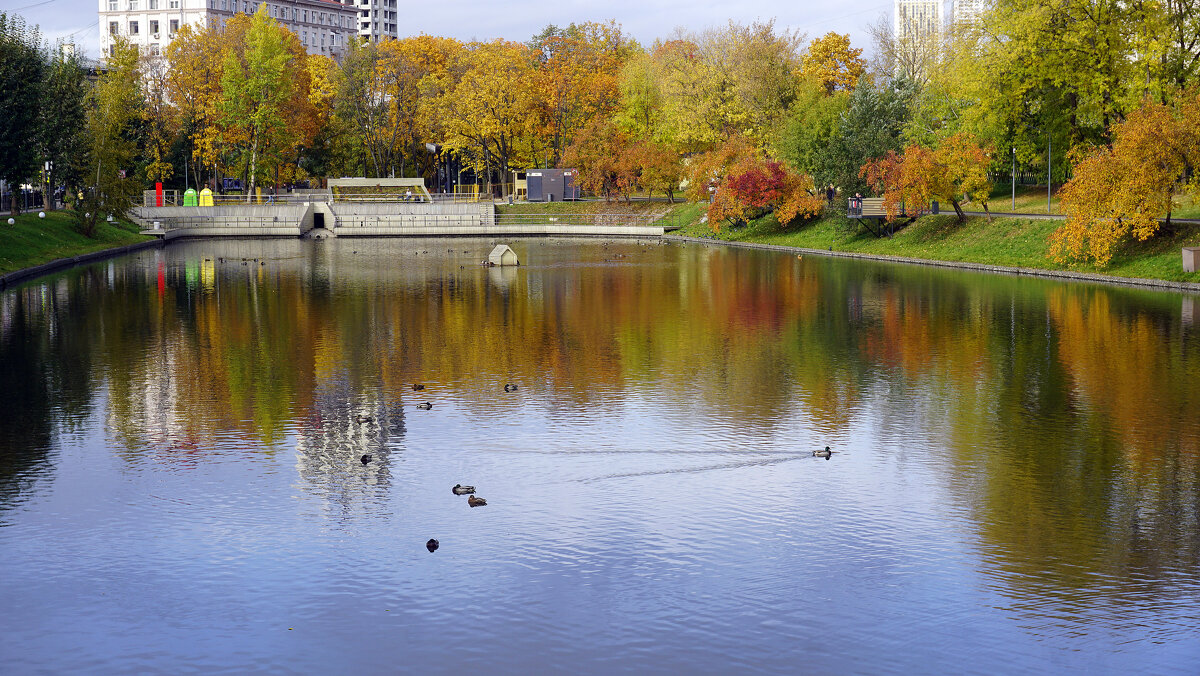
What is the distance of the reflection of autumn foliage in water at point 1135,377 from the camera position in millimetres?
18219

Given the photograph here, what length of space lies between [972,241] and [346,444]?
43.7 metres

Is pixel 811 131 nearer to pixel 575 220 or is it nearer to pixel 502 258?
pixel 575 220

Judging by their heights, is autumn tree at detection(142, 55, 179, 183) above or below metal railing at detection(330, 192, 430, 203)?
above

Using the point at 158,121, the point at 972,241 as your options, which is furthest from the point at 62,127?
the point at 972,241

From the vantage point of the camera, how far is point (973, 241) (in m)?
54.8

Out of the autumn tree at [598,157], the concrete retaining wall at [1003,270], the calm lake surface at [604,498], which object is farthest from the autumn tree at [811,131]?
the calm lake surface at [604,498]

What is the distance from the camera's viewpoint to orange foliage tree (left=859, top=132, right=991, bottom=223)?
5594 cm

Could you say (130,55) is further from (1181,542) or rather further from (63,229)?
(1181,542)

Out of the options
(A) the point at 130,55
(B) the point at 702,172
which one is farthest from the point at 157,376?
(A) the point at 130,55

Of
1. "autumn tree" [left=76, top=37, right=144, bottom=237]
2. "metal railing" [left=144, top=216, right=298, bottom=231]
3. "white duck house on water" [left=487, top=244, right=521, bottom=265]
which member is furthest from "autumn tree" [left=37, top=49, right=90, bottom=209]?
"white duck house on water" [left=487, top=244, right=521, bottom=265]

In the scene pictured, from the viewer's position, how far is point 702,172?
7919 centimetres

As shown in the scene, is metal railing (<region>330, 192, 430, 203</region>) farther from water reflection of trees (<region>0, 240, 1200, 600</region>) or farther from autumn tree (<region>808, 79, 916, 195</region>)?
water reflection of trees (<region>0, 240, 1200, 600</region>)

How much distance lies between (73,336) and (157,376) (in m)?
7.52

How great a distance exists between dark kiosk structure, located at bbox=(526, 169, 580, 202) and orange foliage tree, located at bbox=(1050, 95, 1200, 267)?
61.1m
